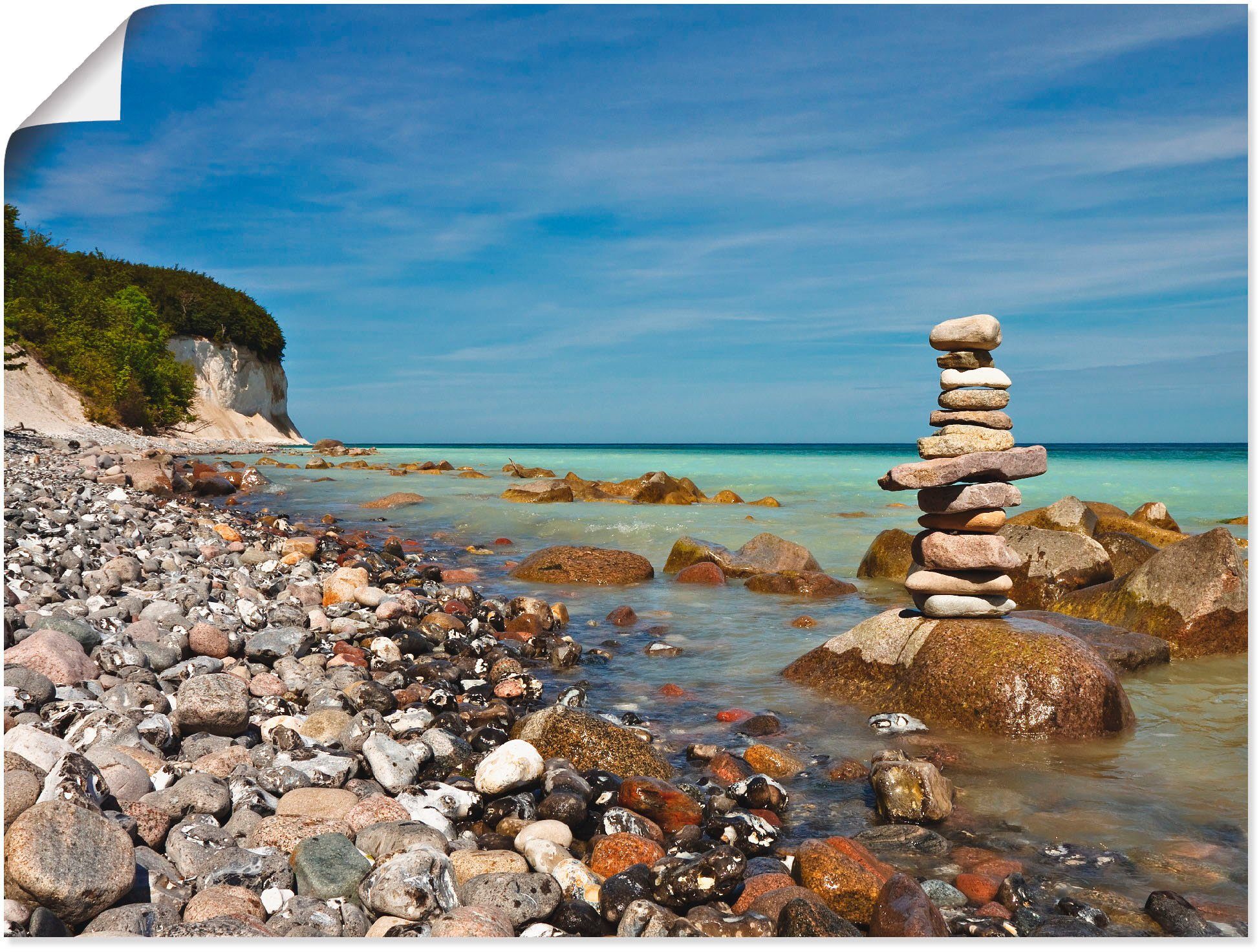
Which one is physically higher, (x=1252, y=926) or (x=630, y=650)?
(x=1252, y=926)

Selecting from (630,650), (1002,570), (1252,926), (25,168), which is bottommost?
(630,650)

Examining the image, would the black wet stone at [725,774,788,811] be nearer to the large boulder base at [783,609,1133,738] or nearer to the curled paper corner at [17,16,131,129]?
the large boulder base at [783,609,1133,738]

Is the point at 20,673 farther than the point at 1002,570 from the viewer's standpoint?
No

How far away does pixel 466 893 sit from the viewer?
339 centimetres

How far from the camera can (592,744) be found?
538 cm

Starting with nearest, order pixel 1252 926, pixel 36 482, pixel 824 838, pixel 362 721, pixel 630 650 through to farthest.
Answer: pixel 1252 926 < pixel 824 838 < pixel 362 721 < pixel 630 650 < pixel 36 482

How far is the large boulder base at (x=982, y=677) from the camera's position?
6.08m

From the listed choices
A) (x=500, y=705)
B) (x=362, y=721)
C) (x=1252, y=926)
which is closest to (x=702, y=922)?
(x=1252, y=926)

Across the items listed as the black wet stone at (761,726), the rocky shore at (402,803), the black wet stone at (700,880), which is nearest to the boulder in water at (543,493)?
the rocky shore at (402,803)

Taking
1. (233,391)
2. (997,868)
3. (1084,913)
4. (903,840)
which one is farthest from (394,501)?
(233,391)

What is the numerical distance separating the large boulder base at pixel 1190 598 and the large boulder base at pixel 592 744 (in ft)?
20.5

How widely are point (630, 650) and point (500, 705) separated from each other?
Answer: 8.66 feet

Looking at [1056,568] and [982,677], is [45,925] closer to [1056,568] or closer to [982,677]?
[982,677]

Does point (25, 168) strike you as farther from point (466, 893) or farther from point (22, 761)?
point (466, 893)
